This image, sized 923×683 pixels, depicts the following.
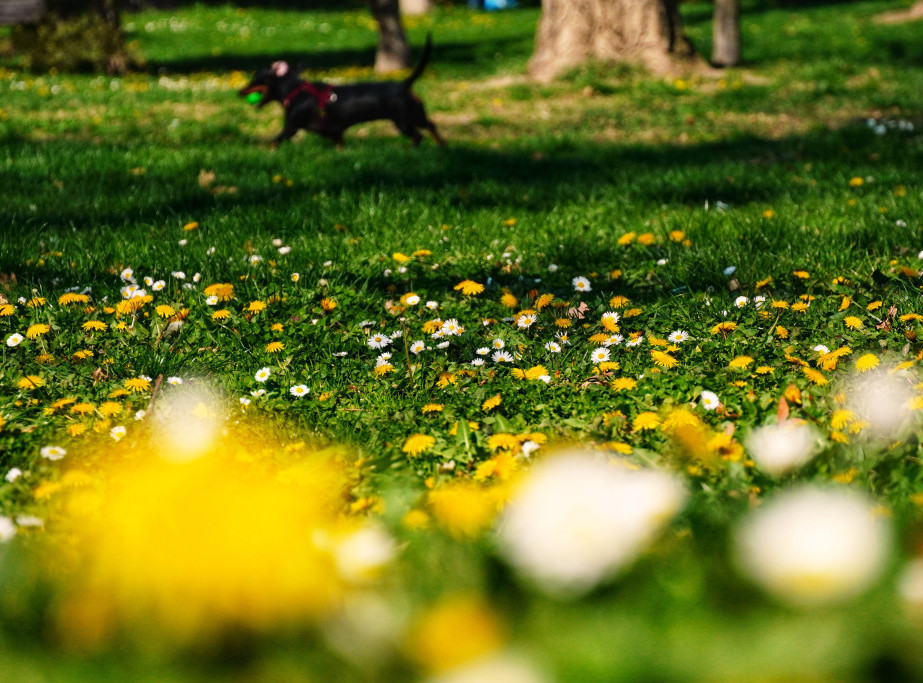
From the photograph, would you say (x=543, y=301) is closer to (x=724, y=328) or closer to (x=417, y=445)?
(x=724, y=328)

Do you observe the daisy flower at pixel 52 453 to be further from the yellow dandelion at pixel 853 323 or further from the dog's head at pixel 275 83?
the dog's head at pixel 275 83

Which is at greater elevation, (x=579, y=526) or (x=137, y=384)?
(x=579, y=526)

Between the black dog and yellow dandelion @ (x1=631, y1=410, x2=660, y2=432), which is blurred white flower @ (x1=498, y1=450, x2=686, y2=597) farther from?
the black dog

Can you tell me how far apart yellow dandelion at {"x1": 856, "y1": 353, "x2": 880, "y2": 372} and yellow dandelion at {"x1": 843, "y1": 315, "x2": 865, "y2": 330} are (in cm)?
45

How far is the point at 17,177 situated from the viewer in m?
5.95

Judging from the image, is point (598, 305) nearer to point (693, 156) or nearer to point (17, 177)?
point (693, 156)

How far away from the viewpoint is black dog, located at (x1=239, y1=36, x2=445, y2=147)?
710cm

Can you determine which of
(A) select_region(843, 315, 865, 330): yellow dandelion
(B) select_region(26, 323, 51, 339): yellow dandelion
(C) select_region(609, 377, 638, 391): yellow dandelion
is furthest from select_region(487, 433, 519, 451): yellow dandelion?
(B) select_region(26, 323, 51, 339): yellow dandelion

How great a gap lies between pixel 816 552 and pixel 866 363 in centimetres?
220

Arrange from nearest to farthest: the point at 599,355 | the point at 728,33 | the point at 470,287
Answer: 1. the point at 599,355
2. the point at 470,287
3. the point at 728,33

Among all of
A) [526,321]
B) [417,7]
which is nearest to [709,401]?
[526,321]

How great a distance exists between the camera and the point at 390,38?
14336mm

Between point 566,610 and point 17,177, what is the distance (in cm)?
621

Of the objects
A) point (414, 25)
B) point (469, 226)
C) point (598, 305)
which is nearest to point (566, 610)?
point (598, 305)
